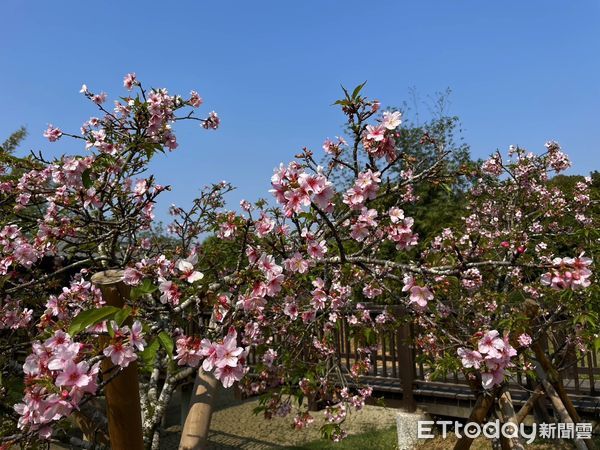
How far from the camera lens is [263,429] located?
6992 millimetres

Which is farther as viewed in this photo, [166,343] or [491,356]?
[491,356]

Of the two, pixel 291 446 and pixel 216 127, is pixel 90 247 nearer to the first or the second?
pixel 216 127

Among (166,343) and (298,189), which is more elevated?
(298,189)

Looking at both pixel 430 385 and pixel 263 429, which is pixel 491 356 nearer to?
pixel 430 385

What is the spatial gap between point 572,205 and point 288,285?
5.48m

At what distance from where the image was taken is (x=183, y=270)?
160 cm

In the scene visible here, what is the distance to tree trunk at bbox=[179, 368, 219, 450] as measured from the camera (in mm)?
2330

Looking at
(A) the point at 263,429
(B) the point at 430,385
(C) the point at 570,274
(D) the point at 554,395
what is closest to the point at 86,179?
(C) the point at 570,274

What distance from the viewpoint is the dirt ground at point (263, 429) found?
21.2 ft

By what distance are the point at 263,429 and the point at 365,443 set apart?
189 cm

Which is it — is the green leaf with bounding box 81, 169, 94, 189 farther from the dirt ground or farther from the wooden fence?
the dirt ground

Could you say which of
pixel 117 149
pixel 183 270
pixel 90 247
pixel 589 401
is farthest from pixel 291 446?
pixel 183 270

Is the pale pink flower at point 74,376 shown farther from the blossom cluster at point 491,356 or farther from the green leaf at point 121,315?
the blossom cluster at point 491,356

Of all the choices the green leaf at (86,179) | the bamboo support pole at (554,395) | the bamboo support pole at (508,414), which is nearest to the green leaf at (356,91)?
the green leaf at (86,179)
